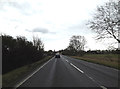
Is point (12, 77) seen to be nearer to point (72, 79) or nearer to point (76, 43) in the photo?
point (72, 79)

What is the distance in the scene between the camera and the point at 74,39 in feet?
420

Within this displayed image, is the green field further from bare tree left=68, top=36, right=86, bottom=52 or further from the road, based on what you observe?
bare tree left=68, top=36, right=86, bottom=52

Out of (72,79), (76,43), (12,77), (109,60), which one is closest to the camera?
(72,79)

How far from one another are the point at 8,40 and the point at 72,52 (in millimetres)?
98546

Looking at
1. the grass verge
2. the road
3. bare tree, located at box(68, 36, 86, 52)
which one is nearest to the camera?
the road

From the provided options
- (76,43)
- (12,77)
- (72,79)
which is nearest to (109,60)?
(72,79)

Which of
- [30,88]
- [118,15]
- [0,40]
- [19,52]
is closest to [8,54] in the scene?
[0,40]

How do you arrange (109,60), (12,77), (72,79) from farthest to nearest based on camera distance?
(109,60), (12,77), (72,79)

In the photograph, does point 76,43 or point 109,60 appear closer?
point 109,60

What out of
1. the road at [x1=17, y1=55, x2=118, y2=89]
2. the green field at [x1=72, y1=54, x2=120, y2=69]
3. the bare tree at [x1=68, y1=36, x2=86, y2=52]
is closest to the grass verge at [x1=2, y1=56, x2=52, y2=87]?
the road at [x1=17, y1=55, x2=118, y2=89]

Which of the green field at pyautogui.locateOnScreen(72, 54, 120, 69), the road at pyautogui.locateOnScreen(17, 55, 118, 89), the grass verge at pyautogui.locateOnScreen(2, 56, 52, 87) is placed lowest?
the road at pyautogui.locateOnScreen(17, 55, 118, 89)

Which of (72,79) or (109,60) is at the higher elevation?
(109,60)

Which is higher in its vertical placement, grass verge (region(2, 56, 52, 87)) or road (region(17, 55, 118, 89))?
grass verge (region(2, 56, 52, 87))

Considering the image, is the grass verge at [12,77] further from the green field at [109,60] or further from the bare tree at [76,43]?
the bare tree at [76,43]
